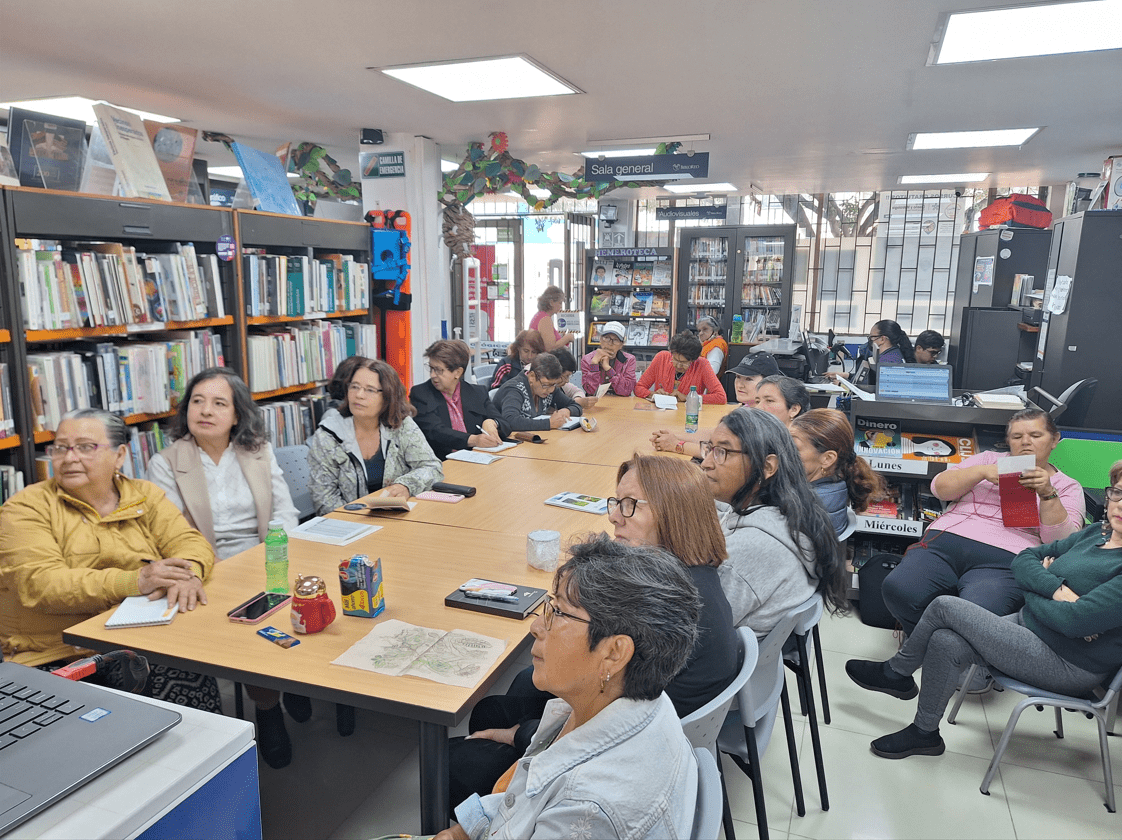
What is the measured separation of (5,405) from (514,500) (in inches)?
85.2

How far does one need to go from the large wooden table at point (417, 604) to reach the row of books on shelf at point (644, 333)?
644 cm

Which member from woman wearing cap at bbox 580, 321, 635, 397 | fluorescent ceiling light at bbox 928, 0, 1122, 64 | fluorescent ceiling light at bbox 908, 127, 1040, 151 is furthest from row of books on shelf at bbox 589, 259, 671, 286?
fluorescent ceiling light at bbox 928, 0, 1122, 64

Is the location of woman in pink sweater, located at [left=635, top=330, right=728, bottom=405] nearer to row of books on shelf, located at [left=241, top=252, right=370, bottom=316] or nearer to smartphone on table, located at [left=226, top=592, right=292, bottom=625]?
row of books on shelf, located at [left=241, top=252, right=370, bottom=316]

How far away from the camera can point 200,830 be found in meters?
1.11

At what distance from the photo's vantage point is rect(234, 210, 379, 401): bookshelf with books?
4.48 metres

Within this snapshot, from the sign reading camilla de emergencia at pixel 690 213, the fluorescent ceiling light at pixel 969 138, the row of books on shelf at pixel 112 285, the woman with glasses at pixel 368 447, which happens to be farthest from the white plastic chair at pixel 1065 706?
the sign reading camilla de emergencia at pixel 690 213

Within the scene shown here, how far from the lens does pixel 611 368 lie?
22.1ft

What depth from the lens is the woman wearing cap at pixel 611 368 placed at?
663cm

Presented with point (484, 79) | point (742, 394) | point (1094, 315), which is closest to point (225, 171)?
point (484, 79)

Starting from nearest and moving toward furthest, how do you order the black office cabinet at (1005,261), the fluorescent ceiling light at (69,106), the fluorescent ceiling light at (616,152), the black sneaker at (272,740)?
the black sneaker at (272,740) → the fluorescent ceiling light at (69,106) → the fluorescent ceiling light at (616,152) → the black office cabinet at (1005,261)

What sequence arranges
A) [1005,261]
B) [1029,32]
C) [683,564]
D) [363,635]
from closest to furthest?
[683,564], [363,635], [1029,32], [1005,261]

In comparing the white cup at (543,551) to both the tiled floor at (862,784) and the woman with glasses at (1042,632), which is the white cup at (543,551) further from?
the woman with glasses at (1042,632)

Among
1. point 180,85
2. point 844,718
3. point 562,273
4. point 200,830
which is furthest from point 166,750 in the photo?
point 562,273

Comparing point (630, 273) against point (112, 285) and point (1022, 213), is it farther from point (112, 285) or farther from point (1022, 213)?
point (112, 285)
